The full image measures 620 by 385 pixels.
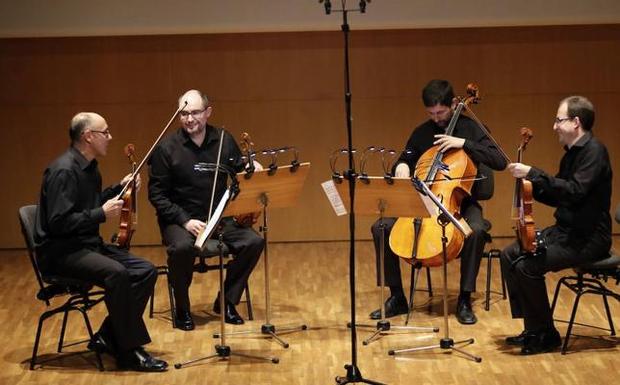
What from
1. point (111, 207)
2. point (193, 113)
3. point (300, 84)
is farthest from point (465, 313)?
point (300, 84)

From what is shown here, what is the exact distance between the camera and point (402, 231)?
16.9 feet

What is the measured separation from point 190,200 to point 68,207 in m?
1.02

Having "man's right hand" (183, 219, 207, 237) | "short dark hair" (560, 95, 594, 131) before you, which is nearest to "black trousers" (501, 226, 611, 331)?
"short dark hair" (560, 95, 594, 131)

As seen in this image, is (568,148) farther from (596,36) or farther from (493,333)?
(596,36)

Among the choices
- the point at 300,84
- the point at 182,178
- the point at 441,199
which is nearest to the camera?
the point at 441,199

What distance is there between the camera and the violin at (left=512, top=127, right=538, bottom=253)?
4504 millimetres

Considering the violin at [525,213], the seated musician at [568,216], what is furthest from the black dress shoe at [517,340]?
the violin at [525,213]

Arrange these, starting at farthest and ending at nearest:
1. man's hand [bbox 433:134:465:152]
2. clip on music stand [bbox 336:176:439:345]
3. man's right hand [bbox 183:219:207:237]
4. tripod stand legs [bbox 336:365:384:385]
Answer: man's right hand [bbox 183:219:207:237]
man's hand [bbox 433:134:465:152]
clip on music stand [bbox 336:176:439:345]
tripod stand legs [bbox 336:365:384:385]

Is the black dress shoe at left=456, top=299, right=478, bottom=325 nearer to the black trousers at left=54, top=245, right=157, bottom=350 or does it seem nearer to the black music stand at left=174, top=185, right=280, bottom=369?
the black music stand at left=174, top=185, right=280, bottom=369

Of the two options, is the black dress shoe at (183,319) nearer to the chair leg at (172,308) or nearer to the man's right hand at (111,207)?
the chair leg at (172,308)

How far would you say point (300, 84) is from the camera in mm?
7316

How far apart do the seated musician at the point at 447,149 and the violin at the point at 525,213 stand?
56cm

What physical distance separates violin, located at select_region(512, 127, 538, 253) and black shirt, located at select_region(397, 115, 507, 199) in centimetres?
54

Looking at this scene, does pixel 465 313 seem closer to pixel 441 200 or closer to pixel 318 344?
pixel 441 200
